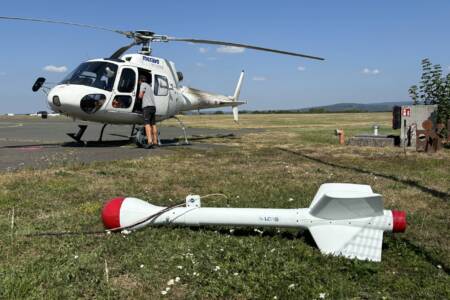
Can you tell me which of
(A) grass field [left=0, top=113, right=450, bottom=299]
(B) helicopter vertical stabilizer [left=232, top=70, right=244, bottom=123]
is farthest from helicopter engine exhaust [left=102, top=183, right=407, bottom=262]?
(B) helicopter vertical stabilizer [left=232, top=70, right=244, bottom=123]

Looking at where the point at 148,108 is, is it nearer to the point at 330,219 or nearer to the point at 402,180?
the point at 402,180

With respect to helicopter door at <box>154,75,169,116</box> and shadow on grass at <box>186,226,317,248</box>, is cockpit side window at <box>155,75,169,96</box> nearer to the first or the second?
helicopter door at <box>154,75,169,116</box>

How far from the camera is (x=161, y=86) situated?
48.6 ft

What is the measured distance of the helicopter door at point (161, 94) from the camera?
576 inches

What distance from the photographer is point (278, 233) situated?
15.1 ft

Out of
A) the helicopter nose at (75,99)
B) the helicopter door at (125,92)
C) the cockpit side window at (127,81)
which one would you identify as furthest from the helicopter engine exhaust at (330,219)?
the cockpit side window at (127,81)

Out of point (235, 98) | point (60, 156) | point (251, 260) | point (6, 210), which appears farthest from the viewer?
point (235, 98)

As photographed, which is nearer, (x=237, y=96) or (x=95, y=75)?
(x=95, y=75)

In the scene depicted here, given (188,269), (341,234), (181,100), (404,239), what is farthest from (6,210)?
(181,100)

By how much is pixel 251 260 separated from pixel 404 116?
37.7 feet

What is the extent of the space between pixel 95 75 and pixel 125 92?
39.0 inches

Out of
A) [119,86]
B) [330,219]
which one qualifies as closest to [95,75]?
[119,86]

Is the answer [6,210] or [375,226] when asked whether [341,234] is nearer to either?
[375,226]

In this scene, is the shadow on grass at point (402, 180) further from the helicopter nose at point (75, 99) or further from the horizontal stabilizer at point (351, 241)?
the helicopter nose at point (75, 99)
